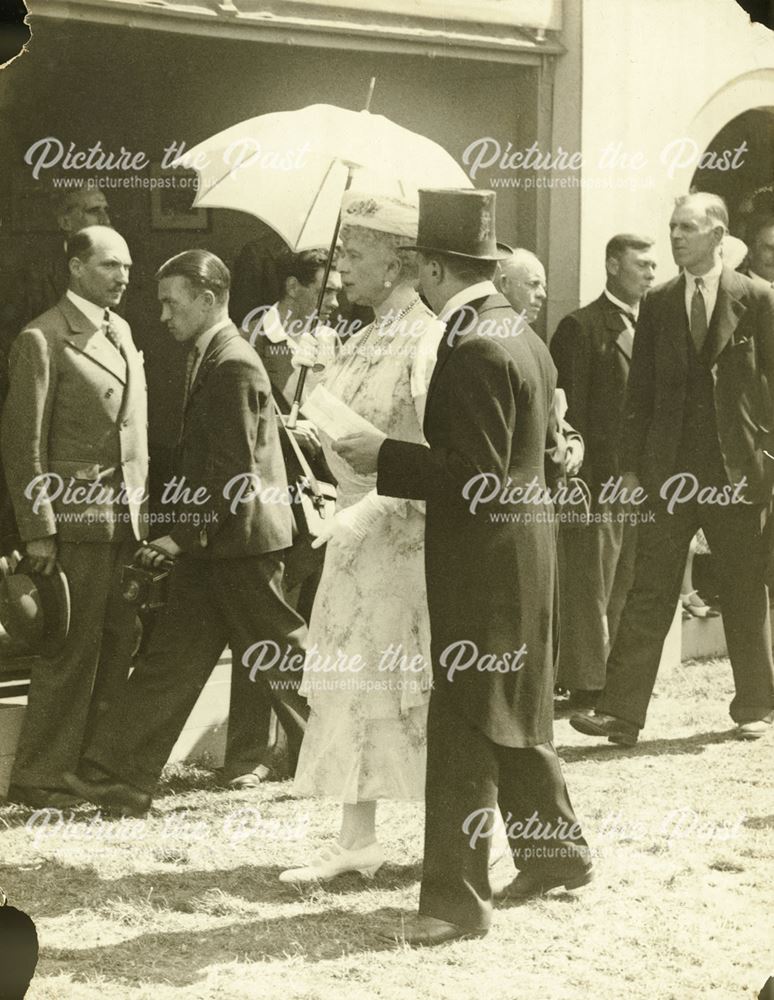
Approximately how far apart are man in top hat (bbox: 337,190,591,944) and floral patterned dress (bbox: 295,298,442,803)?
10.7 inches

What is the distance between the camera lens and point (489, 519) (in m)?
5.15

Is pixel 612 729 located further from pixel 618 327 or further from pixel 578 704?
pixel 618 327

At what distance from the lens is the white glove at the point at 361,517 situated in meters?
5.53

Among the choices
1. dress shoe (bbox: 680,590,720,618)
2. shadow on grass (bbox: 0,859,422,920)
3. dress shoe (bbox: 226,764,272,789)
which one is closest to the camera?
shadow on grass (bbox: 0,859,422,920)

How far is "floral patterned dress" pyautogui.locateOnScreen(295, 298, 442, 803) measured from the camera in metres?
5.48

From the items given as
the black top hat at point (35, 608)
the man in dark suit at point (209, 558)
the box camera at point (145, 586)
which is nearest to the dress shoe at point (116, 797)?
the man in dark suit at point (209, 558)

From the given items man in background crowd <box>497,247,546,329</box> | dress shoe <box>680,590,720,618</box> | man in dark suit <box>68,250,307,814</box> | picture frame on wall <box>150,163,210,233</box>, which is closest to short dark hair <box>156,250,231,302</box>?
man in dark suit <box>68,250,307,814</box>

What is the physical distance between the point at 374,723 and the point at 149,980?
42.9 inches

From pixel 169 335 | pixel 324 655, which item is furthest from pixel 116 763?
pixel 169 335

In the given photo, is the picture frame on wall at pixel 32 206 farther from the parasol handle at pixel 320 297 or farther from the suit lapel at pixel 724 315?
the suit lapel at pixel 724 315

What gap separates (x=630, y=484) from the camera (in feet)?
22.8

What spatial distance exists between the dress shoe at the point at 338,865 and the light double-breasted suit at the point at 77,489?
1199mm

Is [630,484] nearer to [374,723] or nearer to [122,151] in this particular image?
[374,723]

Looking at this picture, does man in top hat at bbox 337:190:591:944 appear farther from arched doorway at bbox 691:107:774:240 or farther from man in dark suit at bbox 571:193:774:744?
arched doorway at bbox 691:107:774:240
